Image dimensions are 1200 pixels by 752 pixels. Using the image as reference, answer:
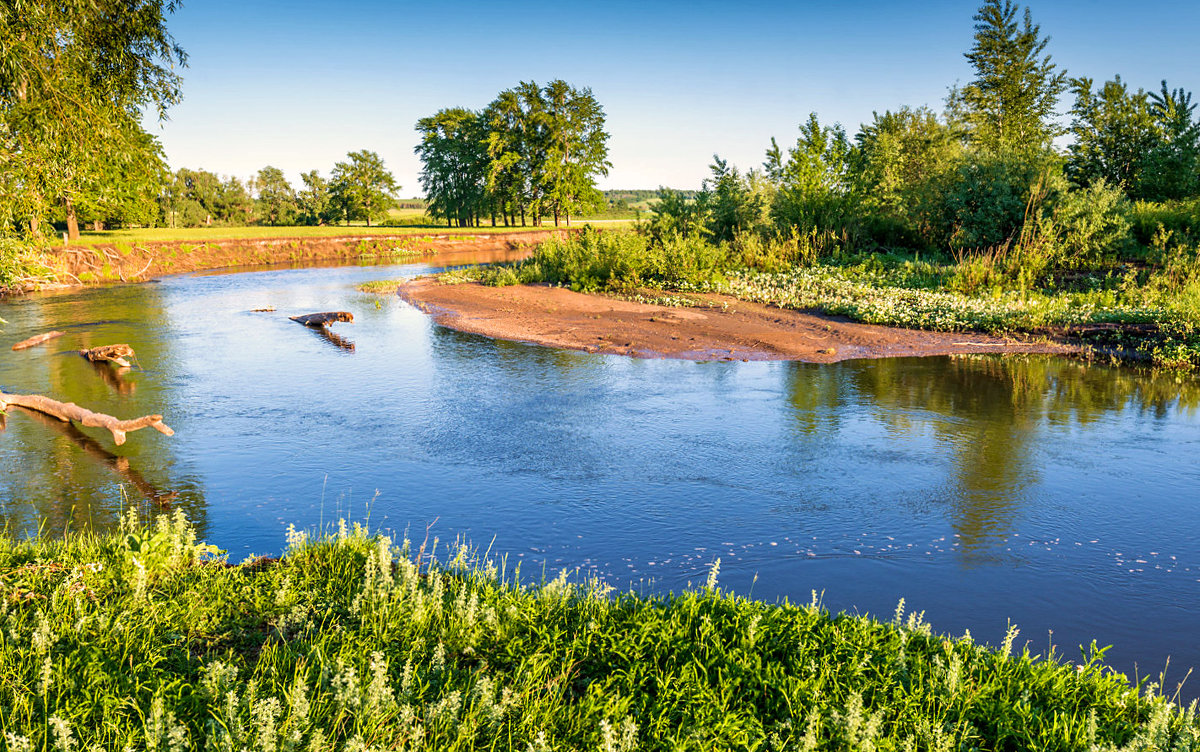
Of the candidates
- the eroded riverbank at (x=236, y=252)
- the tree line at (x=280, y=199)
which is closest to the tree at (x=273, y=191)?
the tree line at (x=280, y=199)

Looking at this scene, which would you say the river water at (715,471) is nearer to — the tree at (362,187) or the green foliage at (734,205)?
the green foliage at (734,205)

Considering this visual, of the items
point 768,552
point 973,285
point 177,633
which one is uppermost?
point 973,285

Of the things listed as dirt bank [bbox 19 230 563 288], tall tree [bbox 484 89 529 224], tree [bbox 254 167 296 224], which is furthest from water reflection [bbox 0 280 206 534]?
tree [bbox 254 167 296 224]

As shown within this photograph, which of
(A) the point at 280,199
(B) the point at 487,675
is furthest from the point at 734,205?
(A) the point at 280,199

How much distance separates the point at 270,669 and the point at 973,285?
19.7 metres

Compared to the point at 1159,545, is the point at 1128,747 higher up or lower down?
higher up

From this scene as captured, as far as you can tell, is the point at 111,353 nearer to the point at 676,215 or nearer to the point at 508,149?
the point at 676,215

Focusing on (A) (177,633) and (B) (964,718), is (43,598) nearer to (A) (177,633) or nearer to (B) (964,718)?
(A) (177,633)

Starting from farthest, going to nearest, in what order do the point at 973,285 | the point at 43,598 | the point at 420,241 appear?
the point at 420,241 → the point at 973,285 → the point at 43,598

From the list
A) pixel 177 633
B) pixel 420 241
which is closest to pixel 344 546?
pixel 177 633

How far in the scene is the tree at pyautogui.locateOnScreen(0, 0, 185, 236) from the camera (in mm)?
10109

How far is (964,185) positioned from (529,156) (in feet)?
173

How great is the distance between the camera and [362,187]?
8444 cm

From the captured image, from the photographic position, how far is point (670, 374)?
13.7 metres
